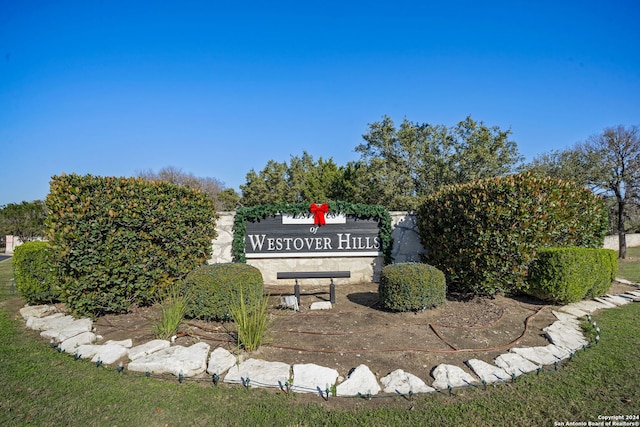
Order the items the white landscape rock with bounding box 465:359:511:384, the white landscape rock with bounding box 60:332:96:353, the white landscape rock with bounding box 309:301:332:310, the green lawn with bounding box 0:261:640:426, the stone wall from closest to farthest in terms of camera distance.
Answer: the green lawn with bounding box 0:261:640:426, the white landscape rock with bounding box 465:359:511:384, the white landscape rock with bounding box 60:332:96:353, the white landscape rock with bounding box 309:301:332:310, the stone wall

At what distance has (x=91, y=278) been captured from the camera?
4.80 meters

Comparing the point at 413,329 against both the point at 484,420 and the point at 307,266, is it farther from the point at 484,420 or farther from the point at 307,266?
the point at 307,266

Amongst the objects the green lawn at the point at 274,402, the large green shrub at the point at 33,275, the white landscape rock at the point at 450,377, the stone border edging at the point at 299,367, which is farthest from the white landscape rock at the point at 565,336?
the large green shrub at the point at 33,275

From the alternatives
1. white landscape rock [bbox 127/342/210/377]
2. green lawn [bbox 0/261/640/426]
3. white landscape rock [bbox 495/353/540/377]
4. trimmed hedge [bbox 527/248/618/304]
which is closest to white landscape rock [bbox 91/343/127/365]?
green lawn [bbox 0/261/640/426]

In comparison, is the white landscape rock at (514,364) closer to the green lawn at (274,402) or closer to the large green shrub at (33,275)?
the green lawn at (274,402)

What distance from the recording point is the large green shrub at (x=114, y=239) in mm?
4641

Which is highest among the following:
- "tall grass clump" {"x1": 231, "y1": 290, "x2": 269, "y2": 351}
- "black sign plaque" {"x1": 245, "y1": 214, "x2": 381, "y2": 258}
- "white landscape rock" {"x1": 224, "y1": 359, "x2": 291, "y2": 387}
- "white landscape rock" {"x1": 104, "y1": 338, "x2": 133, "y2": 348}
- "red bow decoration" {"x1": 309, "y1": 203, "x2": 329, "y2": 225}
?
"red bow decoration" {"x1": 309, "y1": 203, "x2": 329, "y2": 225}

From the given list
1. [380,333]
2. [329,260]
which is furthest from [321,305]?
[329,260]

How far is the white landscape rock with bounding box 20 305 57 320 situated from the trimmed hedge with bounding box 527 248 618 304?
8210mm

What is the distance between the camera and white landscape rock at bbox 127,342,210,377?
10.7 ft

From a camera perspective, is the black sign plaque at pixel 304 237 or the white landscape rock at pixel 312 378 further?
the black sign plaque at pixel 304 237

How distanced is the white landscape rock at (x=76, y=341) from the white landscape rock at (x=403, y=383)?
357 cm

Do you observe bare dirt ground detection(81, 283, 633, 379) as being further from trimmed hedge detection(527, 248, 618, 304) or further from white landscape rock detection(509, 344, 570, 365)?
trimmed hedge detection(527, 248, 618, 304)

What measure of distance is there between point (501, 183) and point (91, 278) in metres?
6.65
